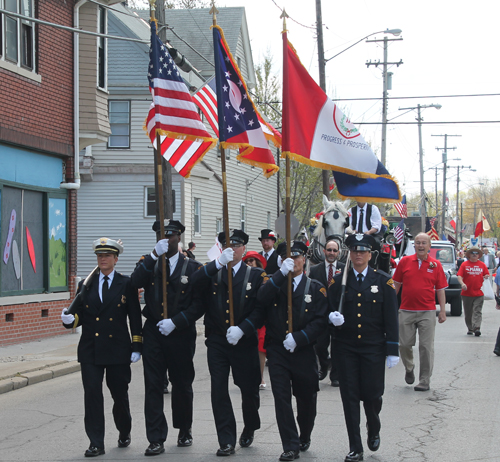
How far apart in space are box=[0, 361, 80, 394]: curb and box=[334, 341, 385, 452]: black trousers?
230 inches

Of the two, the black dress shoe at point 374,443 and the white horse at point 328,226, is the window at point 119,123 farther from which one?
the black dress shoe at point 374,443

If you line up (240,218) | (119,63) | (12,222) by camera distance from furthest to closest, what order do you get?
(240,218)
(119,63)
(12,222)

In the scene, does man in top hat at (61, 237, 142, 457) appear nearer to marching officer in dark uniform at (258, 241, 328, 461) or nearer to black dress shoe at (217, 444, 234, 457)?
black dress shoe at (217, 444, 234, 457)

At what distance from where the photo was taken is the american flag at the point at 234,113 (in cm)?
721

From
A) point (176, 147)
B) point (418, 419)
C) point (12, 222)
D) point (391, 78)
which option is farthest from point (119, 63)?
point (418, 419)

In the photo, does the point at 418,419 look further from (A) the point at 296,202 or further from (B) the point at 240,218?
(A) the point at 296,202

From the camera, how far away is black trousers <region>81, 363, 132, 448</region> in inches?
253

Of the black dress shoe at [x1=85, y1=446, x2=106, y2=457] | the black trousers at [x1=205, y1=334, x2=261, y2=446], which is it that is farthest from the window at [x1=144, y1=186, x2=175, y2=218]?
the black dress shoe at [x1=85, y1=446, x2=106, y2=457]

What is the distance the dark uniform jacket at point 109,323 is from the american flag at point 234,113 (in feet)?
5.89

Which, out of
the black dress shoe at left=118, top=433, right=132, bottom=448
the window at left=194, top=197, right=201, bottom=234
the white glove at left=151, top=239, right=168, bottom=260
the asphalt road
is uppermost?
the window at left=194, top=197, right=201, bottom=234

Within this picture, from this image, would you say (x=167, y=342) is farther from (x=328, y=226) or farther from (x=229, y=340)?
(x=328, y=226)

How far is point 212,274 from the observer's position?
21.2 ft

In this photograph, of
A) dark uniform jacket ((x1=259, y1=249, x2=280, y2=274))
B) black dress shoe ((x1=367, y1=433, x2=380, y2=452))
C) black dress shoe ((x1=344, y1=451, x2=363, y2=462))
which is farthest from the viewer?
dark uniform jacket ((x1=259, y1=249, x2=280, y2=274))

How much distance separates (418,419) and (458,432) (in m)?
0.68
